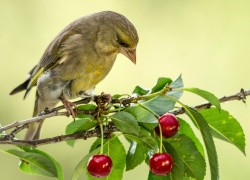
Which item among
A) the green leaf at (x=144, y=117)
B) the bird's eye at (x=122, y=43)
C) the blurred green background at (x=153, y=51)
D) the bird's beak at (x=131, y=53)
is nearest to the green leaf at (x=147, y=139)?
the green leaf at (x=144, y=117)

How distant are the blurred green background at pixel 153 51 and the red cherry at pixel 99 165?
12.5 feet

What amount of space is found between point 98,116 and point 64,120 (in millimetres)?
4357

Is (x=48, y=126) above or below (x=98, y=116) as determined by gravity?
below

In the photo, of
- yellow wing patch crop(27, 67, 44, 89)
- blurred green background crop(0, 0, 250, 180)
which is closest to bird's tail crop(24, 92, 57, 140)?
yellow wing patch crop(27, 67, 44, 89)

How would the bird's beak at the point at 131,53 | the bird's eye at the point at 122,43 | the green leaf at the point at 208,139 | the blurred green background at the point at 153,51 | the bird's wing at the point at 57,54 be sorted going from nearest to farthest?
the green leaf at the point at 208,139
the bird's beak at the point at 131,53
the bird's eye at the point at 122,43
the bird's wing at the point at 57,54
the blurred green background at the point at 153,51

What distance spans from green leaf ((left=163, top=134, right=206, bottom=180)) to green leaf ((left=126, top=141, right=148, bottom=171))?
128 millimetres

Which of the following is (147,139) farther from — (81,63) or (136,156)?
(81,63)

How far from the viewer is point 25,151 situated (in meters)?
2.46

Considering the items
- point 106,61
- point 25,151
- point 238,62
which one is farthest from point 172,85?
point 238,62

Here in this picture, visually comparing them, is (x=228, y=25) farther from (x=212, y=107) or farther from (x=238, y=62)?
(x=212, y=107)

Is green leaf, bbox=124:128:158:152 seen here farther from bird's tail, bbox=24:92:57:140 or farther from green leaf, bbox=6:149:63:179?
bird's tail, bbox=24:92:57:140

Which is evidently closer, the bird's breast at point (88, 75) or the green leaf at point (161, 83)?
the green leaf at point (161, 83)

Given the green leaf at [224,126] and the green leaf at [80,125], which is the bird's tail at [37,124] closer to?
the green leaf at [80,125]

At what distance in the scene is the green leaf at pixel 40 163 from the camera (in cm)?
237
